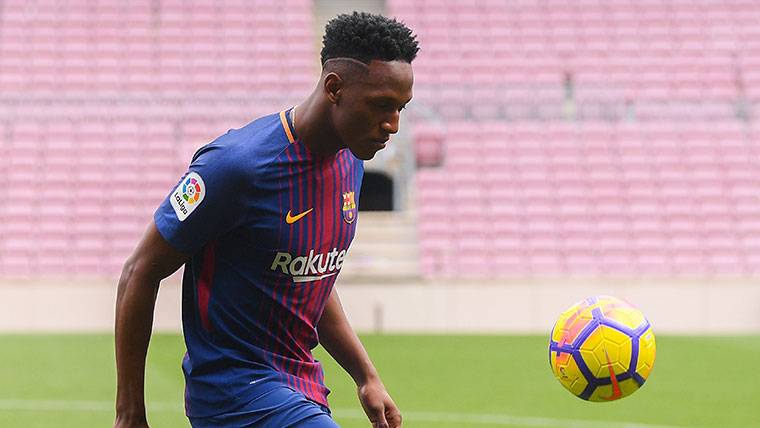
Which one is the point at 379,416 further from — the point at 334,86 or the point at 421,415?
the point at 421,415

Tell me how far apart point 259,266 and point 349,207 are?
0.37 metres

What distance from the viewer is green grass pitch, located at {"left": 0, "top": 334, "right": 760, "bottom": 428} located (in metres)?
8.89

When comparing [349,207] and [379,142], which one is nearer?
[379,142]

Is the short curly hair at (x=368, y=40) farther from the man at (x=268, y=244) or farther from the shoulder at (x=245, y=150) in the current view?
the shoulder at (x=245, y=150)

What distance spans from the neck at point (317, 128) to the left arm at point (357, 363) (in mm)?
670

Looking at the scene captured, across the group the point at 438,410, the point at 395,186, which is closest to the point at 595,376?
the point at 438,410

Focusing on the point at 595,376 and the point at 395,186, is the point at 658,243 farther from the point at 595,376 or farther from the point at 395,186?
the point at 595,376

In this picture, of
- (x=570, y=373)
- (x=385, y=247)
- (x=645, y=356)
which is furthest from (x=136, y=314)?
(x=385, y=247)

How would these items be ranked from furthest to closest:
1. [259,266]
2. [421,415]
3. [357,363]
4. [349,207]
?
[421,415]
[357,363]
[349,207]
[259,266]

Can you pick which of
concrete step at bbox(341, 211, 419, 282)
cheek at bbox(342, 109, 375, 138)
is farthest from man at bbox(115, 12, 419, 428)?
concrete step at bbox(341, 211, 419, 282)

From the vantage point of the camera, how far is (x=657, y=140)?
2011cm

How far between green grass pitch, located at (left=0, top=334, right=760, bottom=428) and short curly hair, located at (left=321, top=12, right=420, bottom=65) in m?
5.55

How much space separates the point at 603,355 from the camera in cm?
Result: 462

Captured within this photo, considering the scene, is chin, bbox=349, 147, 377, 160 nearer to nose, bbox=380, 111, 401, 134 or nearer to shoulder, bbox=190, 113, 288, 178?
nose, bbox=380, 111, 401, 134
